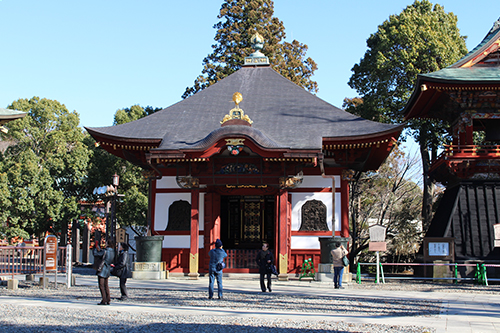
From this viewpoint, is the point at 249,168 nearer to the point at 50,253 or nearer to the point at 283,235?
the point at 283,235

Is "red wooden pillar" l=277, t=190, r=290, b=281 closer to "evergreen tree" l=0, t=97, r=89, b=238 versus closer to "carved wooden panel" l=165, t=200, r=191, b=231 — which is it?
A: "carved wooden panel" l=165, t=200, r=191, b=231

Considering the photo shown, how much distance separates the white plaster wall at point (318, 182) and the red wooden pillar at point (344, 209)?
238 millimetres

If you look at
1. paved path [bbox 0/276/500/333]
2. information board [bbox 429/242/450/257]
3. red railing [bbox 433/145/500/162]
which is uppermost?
red railing [bbox 433/145/500/162]

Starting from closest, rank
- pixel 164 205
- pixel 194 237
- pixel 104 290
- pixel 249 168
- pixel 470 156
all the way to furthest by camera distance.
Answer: pixel 104 290
pixel 194 237
pixel 249 168
pixel 470 156
pixel 164 205

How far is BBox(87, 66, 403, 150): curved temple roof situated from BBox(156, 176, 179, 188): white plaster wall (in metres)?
2.00

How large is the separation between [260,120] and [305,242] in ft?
18.1

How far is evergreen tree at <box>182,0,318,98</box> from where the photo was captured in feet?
116

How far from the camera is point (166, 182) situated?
72.1ft

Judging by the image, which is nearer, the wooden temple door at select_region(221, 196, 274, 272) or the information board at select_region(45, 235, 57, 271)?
the information board at select_region(45, 235, 57, 271)

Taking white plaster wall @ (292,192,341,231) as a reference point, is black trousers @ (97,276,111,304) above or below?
below

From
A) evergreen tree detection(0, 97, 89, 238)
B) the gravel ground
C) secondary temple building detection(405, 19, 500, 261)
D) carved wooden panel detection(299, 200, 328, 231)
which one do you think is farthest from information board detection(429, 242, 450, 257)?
evergreen tree detection(0, 97, 89, 238)

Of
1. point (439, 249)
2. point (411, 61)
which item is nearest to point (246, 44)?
point (411, 61)

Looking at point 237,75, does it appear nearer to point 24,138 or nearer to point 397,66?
point 397,66

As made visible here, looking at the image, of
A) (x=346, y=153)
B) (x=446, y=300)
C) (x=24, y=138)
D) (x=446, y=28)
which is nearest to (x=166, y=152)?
(x=346, y=153)
